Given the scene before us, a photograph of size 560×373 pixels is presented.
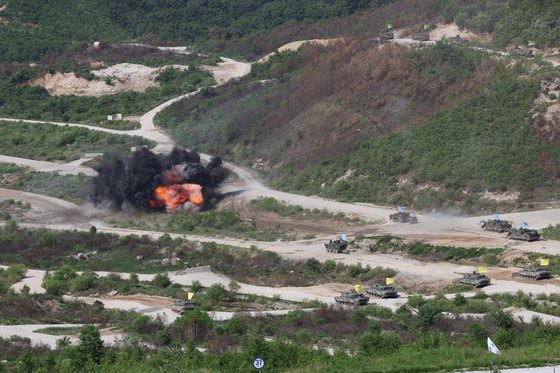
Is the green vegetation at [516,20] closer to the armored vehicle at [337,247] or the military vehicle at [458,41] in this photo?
the military vehicle at [458,41]

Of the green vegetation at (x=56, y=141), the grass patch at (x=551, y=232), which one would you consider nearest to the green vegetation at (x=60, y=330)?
the grass patch at (x=551, y=232)

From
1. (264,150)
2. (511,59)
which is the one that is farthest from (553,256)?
(264,150)

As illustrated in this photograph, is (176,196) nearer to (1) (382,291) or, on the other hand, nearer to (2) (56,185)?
(2) (56,185)

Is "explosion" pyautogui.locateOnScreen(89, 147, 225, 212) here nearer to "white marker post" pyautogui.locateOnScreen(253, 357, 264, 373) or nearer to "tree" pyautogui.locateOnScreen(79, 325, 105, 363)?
"tree" pyautogui.locateOnScreen(79, 325, 105, 363)

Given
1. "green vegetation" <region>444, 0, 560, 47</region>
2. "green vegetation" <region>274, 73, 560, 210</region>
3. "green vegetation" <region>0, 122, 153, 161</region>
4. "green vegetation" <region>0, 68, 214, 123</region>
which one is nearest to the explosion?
"green vegetation" <region>274, 73, 560, 210</region>

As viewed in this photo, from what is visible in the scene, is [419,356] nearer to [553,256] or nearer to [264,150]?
[553,256]

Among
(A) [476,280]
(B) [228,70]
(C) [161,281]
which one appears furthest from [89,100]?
(A) [476,280]
